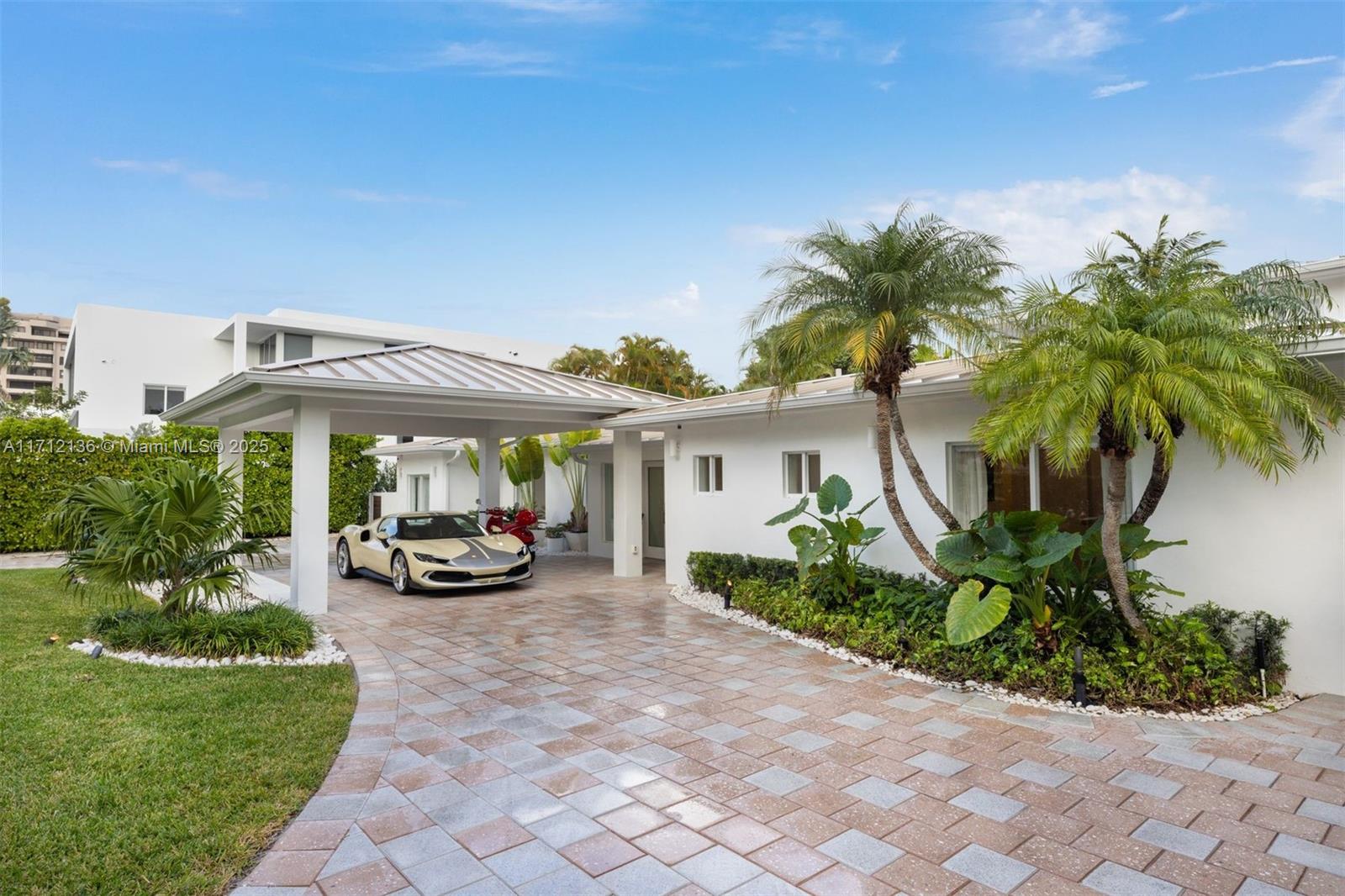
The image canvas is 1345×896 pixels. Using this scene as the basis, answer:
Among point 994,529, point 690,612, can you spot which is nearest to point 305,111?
point 690,612

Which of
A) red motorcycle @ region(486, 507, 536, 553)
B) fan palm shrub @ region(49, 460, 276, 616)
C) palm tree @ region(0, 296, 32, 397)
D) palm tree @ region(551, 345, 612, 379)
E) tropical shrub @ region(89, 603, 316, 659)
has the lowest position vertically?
tropical shrub @ region(89, 603, 316, 659)

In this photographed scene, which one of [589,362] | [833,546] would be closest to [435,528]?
[833,546]

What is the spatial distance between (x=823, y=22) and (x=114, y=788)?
12.3 meters

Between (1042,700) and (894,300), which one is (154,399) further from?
(1042,700)

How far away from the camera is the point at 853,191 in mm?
13484

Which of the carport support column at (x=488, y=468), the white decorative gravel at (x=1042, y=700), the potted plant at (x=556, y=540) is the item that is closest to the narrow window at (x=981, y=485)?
the white decorative gravel at (x=1042, y=700)

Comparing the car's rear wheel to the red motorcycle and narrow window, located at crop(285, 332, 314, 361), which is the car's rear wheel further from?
narrow window, located at crop(285, 332, 314, 361)

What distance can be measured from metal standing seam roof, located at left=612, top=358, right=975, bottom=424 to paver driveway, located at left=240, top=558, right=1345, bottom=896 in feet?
10.7

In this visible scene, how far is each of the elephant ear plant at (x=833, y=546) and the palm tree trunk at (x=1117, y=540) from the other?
2.63 metres

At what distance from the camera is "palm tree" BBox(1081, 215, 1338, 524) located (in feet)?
18.2

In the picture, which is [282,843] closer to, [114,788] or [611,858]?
[114,788]

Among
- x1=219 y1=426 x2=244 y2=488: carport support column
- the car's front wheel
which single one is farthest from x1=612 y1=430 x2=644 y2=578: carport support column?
x1=219 y1=426 x2=244 y2=488: carport support column

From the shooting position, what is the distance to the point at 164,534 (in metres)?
7.27

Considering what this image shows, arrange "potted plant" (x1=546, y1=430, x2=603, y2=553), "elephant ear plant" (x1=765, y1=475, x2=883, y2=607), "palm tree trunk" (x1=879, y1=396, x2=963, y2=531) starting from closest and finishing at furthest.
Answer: "palm tree trunk" (x1=879, y1=396, x2=963, y2=531) → "elephant ear plant" (x1=765, y1=475, x2=883, y2=607) → "potted plant" (x1=546, y1=430, x2=603, y2=553)
